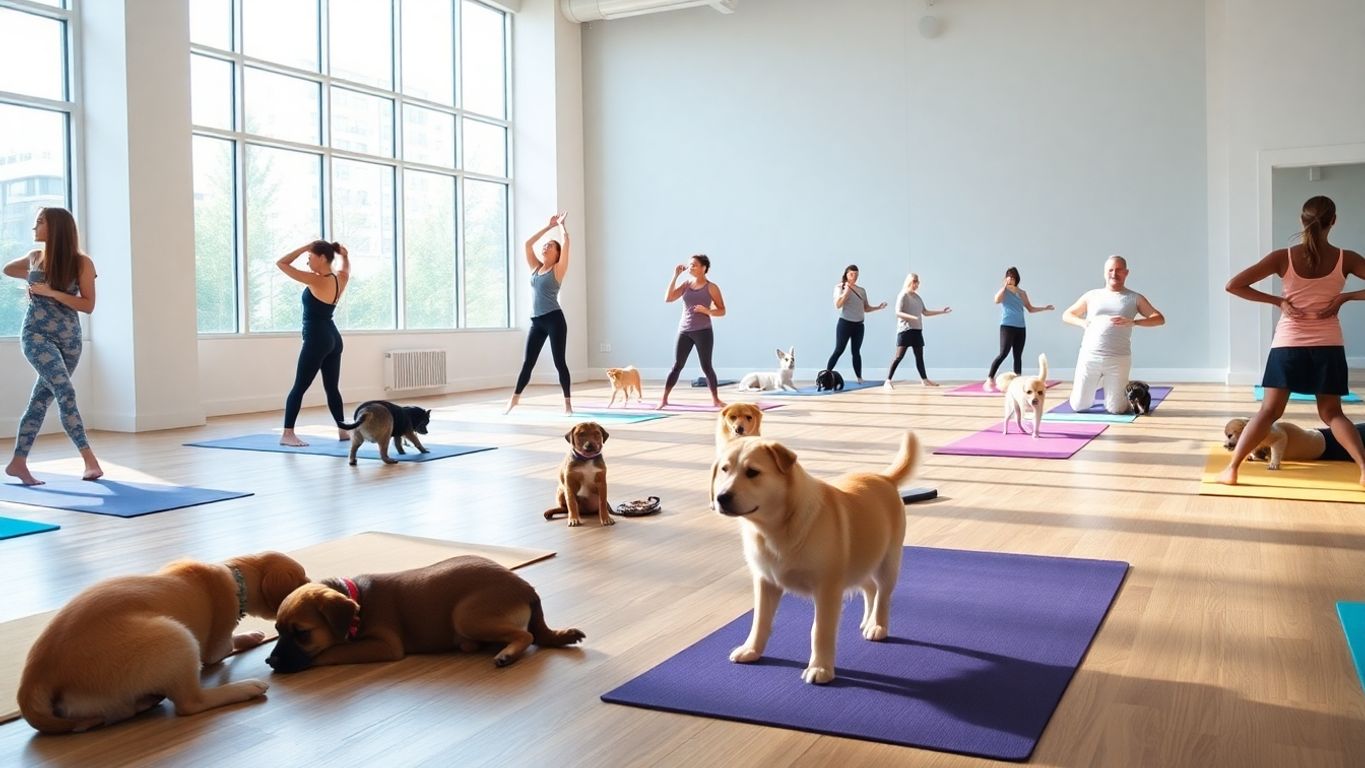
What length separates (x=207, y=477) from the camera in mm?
5973

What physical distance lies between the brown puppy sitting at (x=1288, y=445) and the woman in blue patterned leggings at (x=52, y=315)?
20.3 feet

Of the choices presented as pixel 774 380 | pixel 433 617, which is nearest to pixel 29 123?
pixel 774 380

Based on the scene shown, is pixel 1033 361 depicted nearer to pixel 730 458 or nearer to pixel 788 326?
pixel 788 326

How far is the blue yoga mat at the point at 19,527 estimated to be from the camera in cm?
438

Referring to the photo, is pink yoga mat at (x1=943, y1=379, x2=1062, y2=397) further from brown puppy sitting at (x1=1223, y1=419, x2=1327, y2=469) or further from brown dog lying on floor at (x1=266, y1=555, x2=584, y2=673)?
brown dog lying on floor at (x1=266, y1=555, x2=584, y2=673)

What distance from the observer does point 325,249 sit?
719 centimetres

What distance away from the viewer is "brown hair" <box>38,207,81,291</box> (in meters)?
5.59

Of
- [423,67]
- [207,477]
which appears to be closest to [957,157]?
[423,67]

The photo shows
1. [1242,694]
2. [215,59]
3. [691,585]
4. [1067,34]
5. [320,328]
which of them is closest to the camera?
[1242,694]

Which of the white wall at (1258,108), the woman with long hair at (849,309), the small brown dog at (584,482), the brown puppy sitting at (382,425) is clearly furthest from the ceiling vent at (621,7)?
the small brown dog at (584,482)

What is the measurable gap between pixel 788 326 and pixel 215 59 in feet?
24.0

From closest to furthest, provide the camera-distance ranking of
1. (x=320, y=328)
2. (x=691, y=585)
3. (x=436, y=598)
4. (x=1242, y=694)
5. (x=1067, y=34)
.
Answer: (x=1242, y=694) < (x=436, y=598) < (x=691, y=585) < (x=320, y=328) < (x=1067, y=34)

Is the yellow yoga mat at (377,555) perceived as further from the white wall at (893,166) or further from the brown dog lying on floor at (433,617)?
the white wall at (893,166)

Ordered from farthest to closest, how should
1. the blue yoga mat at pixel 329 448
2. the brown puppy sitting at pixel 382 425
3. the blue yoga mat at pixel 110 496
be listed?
the blue yoga mat at pixel 329 448
the brown puppy sitting at pixel 382 425
the blue yoga mat at pixel 110 496
